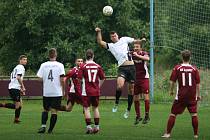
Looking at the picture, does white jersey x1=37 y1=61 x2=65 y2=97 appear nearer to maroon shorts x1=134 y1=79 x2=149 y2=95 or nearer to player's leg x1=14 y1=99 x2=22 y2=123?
maroon shorts x1=134 y1=79 x2=149 y2=95

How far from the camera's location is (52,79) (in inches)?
554

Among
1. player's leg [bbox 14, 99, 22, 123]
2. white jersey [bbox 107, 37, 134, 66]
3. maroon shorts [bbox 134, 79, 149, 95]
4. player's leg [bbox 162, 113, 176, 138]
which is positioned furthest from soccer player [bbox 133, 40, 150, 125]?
player's leg [bbox 14, 99, 22, 123]

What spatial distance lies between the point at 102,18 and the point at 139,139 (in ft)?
97.5

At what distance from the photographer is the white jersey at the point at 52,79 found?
1400 centimetres

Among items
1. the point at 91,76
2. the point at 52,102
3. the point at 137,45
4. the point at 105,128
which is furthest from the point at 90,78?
the point at 137,45

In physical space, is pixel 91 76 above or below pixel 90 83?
above

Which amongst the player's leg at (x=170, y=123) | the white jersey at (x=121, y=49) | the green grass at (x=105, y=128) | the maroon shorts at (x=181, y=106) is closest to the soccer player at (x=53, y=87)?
the green grass at (x=105, y=128)

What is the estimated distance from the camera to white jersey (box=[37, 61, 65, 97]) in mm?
14000

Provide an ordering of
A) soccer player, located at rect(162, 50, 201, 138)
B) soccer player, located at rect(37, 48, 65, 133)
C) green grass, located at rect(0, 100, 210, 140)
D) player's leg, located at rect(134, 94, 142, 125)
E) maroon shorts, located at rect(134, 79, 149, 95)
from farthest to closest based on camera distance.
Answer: maroon shorts, located at rect(134, 79, 149, 95), player's leg, located at rect(134, 94, 142, 125), soccer player, located at rect(37, 48, 65, 133), green grass, located at rect(0, 100, 210, 140), soccer player, located at rect(162, 50, 201, 138)

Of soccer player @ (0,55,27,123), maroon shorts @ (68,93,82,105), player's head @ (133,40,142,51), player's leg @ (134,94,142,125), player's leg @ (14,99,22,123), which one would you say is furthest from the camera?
maroon shorts @ (68,93,82,105)

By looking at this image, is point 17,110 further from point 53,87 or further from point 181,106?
point 181,106

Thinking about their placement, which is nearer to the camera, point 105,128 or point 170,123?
point 170,123

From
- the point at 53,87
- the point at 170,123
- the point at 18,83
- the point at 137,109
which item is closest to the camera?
the point at 170,123

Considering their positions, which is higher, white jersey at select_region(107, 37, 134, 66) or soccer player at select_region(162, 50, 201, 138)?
white jersey at select_region(107, 37, 134, 66)
